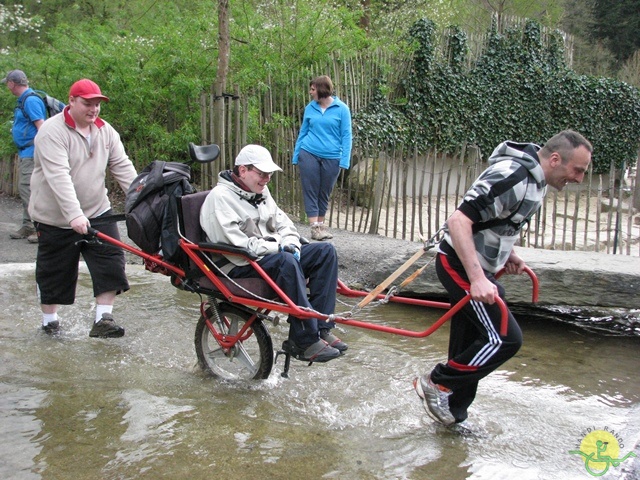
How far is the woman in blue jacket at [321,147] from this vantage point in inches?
321

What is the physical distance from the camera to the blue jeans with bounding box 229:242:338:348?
13.4 ft

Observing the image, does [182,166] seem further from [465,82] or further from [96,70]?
[465,82]

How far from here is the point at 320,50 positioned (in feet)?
37.7

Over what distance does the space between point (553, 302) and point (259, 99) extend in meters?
5.67

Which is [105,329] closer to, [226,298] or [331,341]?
[226,298]

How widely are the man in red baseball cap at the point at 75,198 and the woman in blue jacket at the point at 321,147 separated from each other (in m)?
3.24

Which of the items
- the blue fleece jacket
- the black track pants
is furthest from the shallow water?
the blue fleece jacket

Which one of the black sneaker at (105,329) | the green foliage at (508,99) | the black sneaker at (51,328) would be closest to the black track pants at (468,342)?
the black sneaker at (105,329)

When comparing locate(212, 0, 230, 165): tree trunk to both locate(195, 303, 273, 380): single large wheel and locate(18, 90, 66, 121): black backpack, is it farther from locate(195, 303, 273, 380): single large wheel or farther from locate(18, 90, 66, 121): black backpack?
locate(195, 303, 273, 380): single large wheel

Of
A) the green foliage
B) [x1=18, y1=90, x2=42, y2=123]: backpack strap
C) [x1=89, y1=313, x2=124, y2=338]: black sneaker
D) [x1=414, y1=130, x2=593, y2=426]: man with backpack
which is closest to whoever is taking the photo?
[x1=414, y1=130, x2=593, y2=426]: man with backpack

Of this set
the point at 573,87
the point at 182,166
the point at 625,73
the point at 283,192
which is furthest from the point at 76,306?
the point at 625,73

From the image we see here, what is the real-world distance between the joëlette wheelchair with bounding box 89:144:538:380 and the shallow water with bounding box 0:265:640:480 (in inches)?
7.8

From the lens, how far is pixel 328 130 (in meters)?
8.18

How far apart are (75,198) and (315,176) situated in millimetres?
3998
